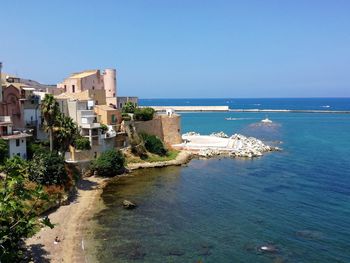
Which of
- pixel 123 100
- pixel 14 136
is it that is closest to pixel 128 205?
pixel 14 136

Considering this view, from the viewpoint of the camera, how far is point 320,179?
57.1 meters

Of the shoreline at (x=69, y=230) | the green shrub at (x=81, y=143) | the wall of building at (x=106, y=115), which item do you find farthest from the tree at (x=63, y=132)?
the wall of building at (x=106, y=115)

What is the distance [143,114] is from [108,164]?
1946cm

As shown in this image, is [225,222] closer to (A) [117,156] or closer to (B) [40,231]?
(B) [40,231]

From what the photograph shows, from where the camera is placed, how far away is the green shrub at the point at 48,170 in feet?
143

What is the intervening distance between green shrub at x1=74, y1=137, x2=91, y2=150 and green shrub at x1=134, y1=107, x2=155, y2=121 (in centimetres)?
1666

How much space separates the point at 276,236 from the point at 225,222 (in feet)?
17.8

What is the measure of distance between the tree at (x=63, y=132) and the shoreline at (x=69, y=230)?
543cm

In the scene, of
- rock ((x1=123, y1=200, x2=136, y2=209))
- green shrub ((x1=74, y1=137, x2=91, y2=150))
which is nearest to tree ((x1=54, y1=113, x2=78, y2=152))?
green shrub ((x1=74, y1=137, x2=91, y2=150))

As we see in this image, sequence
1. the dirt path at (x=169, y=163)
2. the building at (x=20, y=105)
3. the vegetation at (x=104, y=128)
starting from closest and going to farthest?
the building at (x=20, y=105)
the vegetation at (x=104, y=128)
the dirt path at (x=169, y=163)

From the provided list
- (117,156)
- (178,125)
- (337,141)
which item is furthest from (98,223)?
(337,141)

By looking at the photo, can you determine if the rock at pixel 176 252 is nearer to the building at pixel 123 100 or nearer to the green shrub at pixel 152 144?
the green shrub at pixel 152 144

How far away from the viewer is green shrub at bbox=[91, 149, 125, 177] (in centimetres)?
5625

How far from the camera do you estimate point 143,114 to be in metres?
73.7
